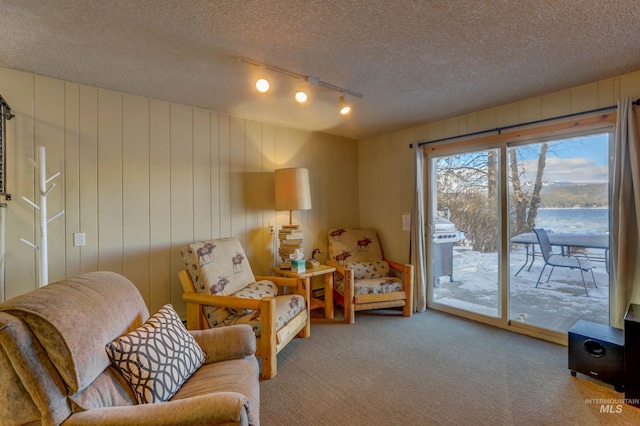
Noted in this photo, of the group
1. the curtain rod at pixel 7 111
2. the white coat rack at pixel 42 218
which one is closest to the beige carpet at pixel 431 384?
the white coat rack at pixel 42 218

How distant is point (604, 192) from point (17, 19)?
170 inches

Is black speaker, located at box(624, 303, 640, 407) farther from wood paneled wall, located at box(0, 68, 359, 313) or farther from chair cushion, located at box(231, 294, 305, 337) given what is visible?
wood paneled wall, located at box(0, 68, 359, 313)

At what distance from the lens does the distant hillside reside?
8.50 feet

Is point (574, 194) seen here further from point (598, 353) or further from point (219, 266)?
point (219, 266)

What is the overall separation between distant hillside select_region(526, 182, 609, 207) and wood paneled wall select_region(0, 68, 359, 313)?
9.02 ft

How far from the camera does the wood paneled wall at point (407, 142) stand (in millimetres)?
2516

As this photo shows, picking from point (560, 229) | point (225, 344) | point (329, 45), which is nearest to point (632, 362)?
point (560, 229)

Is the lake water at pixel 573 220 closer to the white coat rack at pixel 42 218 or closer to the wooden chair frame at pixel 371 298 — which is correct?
the wooden chair frame at pixel 371 298

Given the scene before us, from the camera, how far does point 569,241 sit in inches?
109

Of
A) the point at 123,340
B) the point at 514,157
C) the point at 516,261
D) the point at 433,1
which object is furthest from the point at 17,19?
the point at 516,261

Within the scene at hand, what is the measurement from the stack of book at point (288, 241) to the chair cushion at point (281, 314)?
712 millimetres

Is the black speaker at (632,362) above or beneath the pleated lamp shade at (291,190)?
beneath

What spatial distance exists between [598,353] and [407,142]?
9.13 feet

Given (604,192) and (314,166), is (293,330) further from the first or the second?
(604,192)
